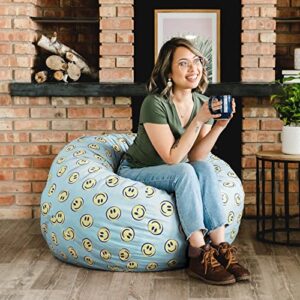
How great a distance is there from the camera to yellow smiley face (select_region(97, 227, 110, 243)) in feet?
10.9

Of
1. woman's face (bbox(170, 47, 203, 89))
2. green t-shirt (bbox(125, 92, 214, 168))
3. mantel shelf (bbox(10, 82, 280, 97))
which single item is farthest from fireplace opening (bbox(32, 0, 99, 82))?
woman's face (bbox(170, 47, 203, 89))

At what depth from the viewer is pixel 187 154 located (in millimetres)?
3592

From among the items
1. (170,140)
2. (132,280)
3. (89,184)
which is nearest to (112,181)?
(89,184)

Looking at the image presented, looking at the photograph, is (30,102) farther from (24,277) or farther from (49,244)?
(24,277)

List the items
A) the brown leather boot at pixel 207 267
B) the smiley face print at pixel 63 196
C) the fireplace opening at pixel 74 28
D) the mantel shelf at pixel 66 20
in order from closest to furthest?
the brown leather boot at pixel 207 267 < the smiley face print at pixel 63 196 < the mantel shelf at pixel 66 20 < the fireplace opening at pixel 74 28

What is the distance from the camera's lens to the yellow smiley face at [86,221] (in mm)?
3365

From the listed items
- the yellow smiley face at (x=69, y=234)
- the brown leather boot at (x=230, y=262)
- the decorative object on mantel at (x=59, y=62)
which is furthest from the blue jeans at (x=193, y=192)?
the decorative object on mantel at (x=59, y=62)

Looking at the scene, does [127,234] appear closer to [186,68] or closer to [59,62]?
[186,68]

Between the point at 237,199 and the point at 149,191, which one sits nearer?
the point at 149,191

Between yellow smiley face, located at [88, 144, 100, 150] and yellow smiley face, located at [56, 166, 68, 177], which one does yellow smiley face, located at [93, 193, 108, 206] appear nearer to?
yellow smiley face, located at [56, 166, 68, 177]

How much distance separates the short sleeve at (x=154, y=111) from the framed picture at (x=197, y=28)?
1.37 meters

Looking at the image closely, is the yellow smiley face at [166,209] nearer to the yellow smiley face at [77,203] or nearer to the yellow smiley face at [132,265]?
the yellow smiley face at [132,265]

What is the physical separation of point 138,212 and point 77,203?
295 mm

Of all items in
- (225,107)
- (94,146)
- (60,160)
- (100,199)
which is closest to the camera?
(225,107)
